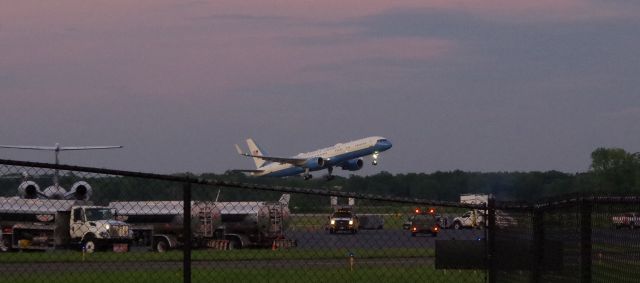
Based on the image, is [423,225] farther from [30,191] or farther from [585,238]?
[30,191]

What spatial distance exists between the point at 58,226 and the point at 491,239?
38371 mm

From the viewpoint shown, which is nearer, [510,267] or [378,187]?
[510,267]

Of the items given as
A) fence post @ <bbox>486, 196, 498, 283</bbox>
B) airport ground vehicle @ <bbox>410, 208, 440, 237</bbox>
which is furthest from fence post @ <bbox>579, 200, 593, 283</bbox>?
airport ground vehicle @ <bbox>410, 208, 440, 237</bbox>

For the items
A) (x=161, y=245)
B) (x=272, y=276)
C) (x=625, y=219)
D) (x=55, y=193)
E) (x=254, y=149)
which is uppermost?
(x=254, y=149)

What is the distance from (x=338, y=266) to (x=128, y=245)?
17828mm

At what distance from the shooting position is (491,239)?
38.8 feet

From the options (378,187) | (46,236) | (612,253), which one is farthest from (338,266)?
(378,187)

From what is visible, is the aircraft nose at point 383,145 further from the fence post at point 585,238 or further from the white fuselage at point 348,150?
the fence post at point 585,238

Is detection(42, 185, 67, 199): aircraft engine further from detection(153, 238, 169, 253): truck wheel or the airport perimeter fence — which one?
detection(153, 238, 169, 253): truck wheel

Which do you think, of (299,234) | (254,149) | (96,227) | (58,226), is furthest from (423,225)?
(254,149)

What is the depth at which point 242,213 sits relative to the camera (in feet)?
172

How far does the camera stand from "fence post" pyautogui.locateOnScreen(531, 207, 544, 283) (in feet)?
37.5

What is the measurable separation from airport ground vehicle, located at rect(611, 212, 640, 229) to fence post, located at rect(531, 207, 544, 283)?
1436 mm

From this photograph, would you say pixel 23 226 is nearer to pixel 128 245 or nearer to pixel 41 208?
pixel 41 208
